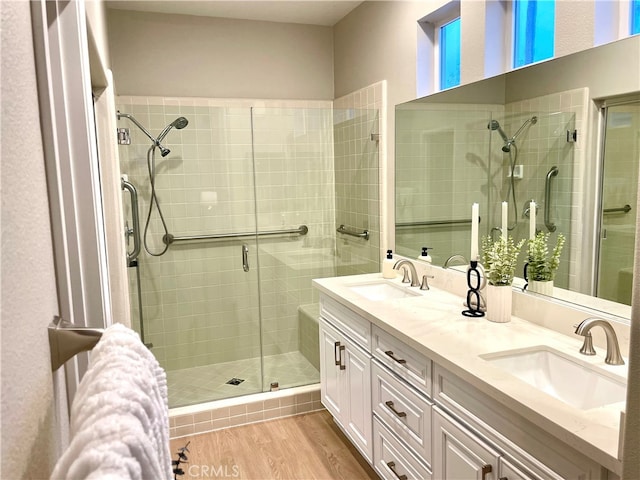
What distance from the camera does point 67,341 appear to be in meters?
0.57

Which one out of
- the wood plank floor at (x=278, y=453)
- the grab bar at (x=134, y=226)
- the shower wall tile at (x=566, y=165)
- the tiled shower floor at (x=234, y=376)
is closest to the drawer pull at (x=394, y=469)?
the wood plank floor at (x=278, y=453)

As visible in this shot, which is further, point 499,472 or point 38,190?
point 499,472

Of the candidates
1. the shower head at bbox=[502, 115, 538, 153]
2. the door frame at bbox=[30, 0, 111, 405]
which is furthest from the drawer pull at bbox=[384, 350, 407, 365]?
the door frame at bbox=[30, 0, 111, 405]

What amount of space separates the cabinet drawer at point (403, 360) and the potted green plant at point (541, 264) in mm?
576

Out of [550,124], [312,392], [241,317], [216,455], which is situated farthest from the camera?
[241,317]

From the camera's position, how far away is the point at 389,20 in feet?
9.59

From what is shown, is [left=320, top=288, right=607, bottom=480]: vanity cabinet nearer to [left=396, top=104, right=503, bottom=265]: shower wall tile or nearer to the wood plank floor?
the wood plank floor

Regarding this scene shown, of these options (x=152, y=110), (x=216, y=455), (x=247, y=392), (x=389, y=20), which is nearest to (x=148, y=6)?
(x=152, y=110)

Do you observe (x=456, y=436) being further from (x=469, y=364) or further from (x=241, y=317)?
(x=241, y=317)

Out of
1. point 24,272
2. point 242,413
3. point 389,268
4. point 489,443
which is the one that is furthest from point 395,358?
point 24,272

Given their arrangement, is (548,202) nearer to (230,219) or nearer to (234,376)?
(230,219)

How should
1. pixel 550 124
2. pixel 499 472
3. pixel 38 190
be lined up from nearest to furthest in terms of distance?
pixel 38 190 → pixel 499 472 → pixel 550 124

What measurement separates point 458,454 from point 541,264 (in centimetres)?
82

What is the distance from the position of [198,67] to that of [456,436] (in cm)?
301
